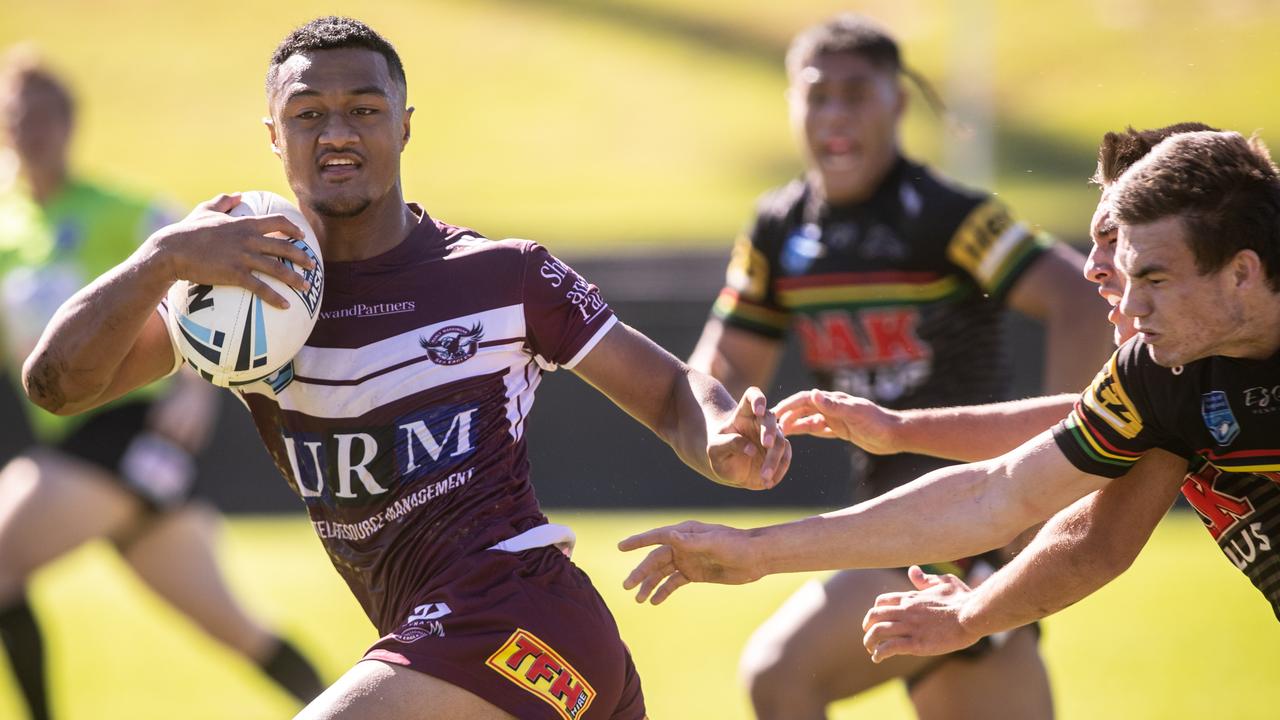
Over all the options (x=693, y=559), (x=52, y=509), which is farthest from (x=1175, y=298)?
(x=52, y=509)

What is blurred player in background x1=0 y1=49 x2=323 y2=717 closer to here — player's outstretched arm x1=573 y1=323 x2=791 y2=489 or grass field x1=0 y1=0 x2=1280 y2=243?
player's outstretched arm x1=573 y1=323 x2=791 y2=489

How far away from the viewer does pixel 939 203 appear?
564 cm

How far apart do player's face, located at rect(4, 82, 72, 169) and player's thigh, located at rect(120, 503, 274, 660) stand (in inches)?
64.6

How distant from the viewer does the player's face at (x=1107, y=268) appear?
395 centimetres

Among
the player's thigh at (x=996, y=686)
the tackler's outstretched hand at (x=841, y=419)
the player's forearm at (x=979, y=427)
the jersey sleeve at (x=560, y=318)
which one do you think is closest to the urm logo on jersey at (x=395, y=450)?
the jersey sleeve at (x=560, y=318)

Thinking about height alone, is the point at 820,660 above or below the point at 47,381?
below

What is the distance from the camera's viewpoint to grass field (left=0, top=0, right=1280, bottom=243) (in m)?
23.5

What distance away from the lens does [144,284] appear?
3715mm

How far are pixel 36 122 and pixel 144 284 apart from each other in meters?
3.97

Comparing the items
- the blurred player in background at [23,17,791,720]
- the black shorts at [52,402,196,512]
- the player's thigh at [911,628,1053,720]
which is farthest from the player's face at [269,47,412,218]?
the black shorts at [52,402,196,512]

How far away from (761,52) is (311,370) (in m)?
25.7

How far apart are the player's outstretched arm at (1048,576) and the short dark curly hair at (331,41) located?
1.75 meters

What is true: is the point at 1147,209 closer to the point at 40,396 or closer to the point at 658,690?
the point at 40,396

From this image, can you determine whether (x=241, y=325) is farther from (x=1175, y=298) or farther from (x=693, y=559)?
(x=1175, y=298)
